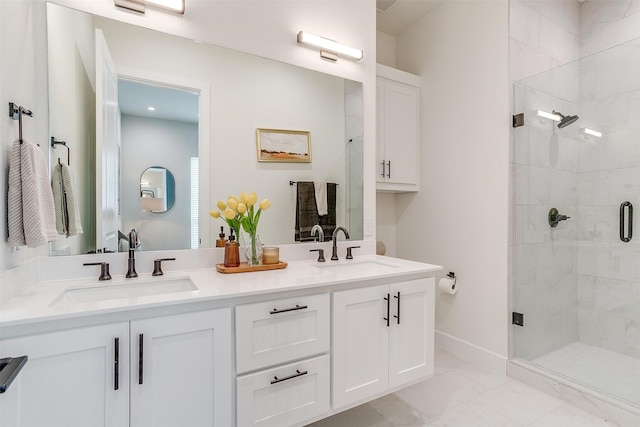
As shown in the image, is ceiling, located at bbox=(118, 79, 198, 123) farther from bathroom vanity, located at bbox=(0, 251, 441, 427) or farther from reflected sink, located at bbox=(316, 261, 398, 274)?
reflected sink, located at bbox=(316, 261, 398, 274)

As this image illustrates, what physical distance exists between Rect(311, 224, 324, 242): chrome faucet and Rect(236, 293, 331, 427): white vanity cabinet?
2.24 feet

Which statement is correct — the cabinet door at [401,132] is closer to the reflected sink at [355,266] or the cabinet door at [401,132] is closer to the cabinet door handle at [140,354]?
the reflected sink at [355,266]

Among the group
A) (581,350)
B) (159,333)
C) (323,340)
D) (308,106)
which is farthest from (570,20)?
(159,333)

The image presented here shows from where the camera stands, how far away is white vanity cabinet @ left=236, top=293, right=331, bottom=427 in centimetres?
124

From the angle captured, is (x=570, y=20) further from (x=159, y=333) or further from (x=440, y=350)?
(x=159, y=333)

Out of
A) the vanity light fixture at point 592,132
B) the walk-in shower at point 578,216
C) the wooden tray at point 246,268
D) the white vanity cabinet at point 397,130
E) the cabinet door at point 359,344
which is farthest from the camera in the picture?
the white vanity cabinet at point 397,130

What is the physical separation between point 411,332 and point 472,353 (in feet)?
3.88

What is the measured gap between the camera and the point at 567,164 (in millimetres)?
2434

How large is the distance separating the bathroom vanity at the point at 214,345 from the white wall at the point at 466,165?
0.94 meters

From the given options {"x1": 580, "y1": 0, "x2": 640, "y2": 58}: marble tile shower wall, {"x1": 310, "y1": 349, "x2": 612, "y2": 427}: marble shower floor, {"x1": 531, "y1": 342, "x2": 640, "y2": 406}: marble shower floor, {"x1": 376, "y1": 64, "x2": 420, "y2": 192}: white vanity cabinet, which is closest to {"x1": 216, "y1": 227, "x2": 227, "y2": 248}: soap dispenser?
{"x1": 310, "y1": 349, "x2": 612, "y2": 427}: marble shower floor

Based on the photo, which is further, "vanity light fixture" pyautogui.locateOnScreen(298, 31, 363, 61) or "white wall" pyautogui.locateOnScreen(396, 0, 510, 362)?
"white wall" pyautogui.locateOnScreen(396, 0, 510, 362)

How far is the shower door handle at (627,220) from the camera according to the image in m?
2.21

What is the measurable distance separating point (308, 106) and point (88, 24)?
117cm

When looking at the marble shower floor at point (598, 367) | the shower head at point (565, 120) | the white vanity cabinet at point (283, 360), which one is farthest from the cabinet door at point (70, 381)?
the shower head at point (565, 120)
